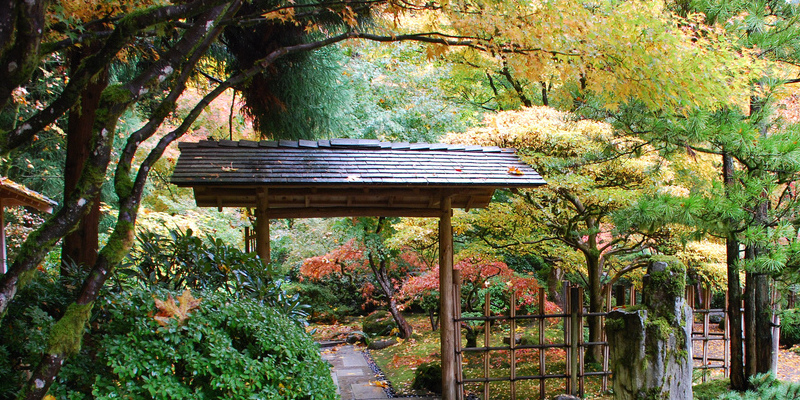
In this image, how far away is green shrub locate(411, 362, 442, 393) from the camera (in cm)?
693

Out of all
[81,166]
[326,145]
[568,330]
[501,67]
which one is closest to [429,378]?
[568,330]

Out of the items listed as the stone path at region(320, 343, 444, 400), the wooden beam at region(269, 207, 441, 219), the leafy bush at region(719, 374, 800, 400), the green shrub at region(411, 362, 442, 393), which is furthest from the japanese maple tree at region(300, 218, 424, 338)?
the leafy bush at region(719, 374, 800, 400)

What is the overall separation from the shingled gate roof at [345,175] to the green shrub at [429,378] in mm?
2288

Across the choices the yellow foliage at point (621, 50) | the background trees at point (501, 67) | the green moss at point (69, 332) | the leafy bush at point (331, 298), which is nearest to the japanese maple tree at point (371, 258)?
the background trees at point (501, 67)

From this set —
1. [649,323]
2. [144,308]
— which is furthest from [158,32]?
[649,323]

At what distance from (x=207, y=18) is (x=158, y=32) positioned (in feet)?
1.69

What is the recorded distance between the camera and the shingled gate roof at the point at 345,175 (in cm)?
516

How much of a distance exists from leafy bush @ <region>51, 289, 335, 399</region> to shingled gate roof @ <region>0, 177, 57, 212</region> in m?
4.44

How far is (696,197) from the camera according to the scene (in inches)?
193

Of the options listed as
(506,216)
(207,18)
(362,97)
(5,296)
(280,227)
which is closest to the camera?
(5,296)

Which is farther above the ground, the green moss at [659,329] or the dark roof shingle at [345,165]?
the dark roof shingle at [345,165]

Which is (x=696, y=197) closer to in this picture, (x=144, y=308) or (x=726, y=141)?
(x=726, y=141)

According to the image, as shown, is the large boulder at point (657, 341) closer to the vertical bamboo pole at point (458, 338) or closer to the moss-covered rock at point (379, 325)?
the vertical bamboo pole at point (458, 338)

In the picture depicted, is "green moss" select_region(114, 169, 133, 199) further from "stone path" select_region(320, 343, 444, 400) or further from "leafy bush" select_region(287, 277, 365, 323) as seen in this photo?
"leafy bush" select_region(287, 277, 365, 323)
